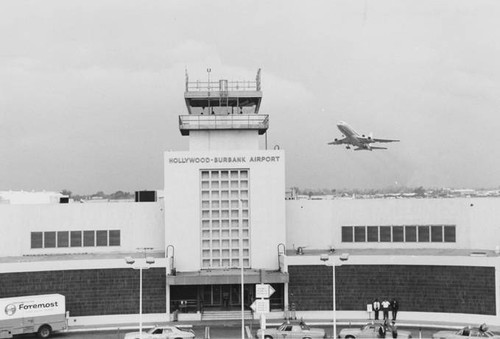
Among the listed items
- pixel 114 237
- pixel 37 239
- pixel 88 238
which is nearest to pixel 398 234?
pixel 114 237

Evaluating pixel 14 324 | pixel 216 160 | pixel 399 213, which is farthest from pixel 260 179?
pixel 14 324

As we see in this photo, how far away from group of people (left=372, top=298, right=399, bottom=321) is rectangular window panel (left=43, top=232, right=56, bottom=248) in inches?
952

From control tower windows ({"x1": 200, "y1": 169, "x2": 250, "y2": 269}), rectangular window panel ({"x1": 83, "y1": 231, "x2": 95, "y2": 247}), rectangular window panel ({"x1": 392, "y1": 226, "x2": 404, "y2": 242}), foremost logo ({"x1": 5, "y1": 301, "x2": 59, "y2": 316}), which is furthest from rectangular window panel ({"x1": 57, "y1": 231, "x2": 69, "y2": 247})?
rectangular window panel ({"x1": 392, "y1": 226, "x2": 404, "y2": 242})

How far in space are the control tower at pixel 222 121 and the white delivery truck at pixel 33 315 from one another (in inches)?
603

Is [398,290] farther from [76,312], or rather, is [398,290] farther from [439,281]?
[76,312]

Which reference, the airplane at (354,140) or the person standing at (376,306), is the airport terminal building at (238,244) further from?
the airplane at (354,140)

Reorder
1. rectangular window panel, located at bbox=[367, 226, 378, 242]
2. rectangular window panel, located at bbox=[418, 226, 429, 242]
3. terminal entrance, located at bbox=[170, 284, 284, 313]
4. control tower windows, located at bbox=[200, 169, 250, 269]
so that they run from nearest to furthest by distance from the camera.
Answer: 1. terminal entrance, located at bbox=[170, 284, 284, 313]
2. control tower windows, located at bbox=[200, 169, 250, 269]
3. rectangular window panel, located at bbox=[418, 226, 429, 242]
4. rectangular window panel, located at bbox=[367, 226, 378, 242]

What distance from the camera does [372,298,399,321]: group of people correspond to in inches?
1646

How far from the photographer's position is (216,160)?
45.6 m

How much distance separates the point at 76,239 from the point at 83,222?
1.39m

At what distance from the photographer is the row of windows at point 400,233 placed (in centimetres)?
4817

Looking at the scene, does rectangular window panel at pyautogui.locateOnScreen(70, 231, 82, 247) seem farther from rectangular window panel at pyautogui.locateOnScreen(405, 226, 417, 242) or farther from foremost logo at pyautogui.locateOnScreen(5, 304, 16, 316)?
rectangular window panel at pyautogui.locateOnScreen(405, 226, 417, 242)

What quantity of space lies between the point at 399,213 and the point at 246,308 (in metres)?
13.9

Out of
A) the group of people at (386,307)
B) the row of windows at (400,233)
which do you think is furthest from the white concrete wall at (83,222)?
the group of people at (386,307)
